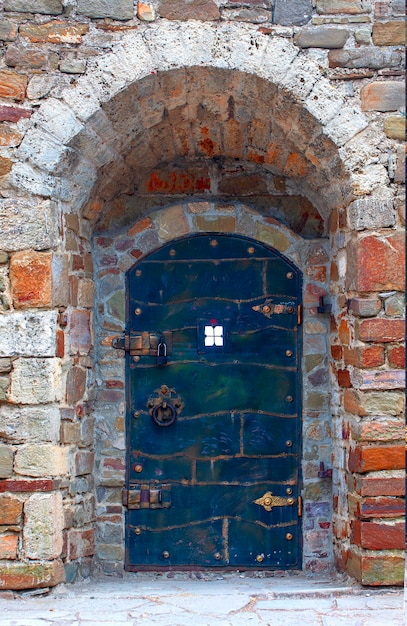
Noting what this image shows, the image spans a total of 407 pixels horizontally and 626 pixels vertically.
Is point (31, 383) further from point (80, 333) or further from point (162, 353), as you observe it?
point (162, 353)

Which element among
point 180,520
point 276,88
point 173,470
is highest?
point 276,88

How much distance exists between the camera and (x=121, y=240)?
3848 mm

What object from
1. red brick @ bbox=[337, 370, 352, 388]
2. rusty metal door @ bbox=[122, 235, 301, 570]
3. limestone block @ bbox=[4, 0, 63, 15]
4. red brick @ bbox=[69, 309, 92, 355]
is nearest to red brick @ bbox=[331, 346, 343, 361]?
red brick @ bbox=[337, 370, 352, 388]

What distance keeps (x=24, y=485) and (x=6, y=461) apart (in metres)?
0.13

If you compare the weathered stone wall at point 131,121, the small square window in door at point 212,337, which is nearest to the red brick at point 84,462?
the weathered stone wall at point 131,121

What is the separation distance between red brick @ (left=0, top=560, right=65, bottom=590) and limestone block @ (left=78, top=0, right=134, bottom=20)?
2.46 meters

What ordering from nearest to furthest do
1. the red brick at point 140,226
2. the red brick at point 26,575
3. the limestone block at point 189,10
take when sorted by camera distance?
1. the red brick at point 26,575
2. the limestone block at point 189,10
3. the red brick at point 140,226

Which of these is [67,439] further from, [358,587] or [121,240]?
[358,587]

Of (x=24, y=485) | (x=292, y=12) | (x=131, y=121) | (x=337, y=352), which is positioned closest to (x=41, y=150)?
(x=131, y=121)

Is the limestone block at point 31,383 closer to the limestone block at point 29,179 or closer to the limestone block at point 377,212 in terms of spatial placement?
the limestone block at point 29,179

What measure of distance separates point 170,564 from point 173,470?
473 mm

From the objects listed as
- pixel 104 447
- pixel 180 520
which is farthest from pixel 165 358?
pixel 180 520

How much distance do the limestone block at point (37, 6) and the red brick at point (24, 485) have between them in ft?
6.89

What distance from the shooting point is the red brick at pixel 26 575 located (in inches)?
127
